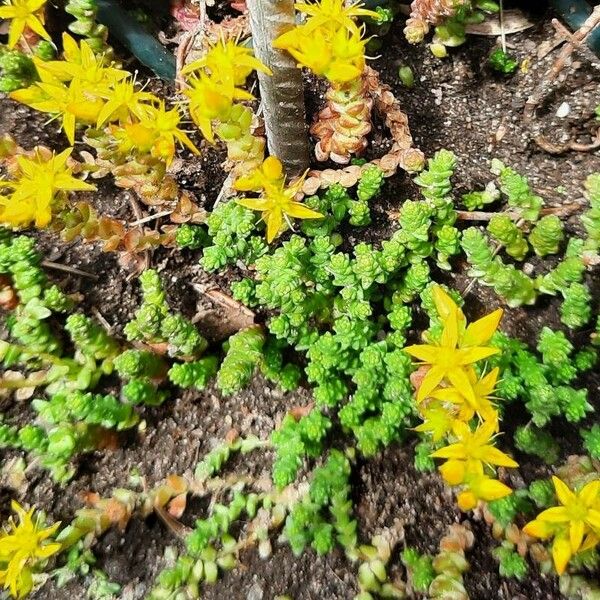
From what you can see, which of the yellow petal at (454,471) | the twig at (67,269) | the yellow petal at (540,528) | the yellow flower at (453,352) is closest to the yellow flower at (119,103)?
the twig at (67,269)

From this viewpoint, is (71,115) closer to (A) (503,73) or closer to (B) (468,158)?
(B) (468,158)

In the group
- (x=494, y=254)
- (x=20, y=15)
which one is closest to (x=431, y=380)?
(x=494, y=254)

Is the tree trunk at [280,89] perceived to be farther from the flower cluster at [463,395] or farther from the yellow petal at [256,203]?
the flower cluster at [463,395]

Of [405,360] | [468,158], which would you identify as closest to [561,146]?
[468,158]

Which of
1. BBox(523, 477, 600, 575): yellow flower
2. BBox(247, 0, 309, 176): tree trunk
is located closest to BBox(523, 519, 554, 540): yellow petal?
BBox(523, 477, 600, 575): yellow flower

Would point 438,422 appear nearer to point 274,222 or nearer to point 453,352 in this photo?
point 453,352

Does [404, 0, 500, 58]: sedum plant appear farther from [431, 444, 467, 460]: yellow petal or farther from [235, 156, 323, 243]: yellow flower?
[431, 444, 467, 460]: yellow petal
